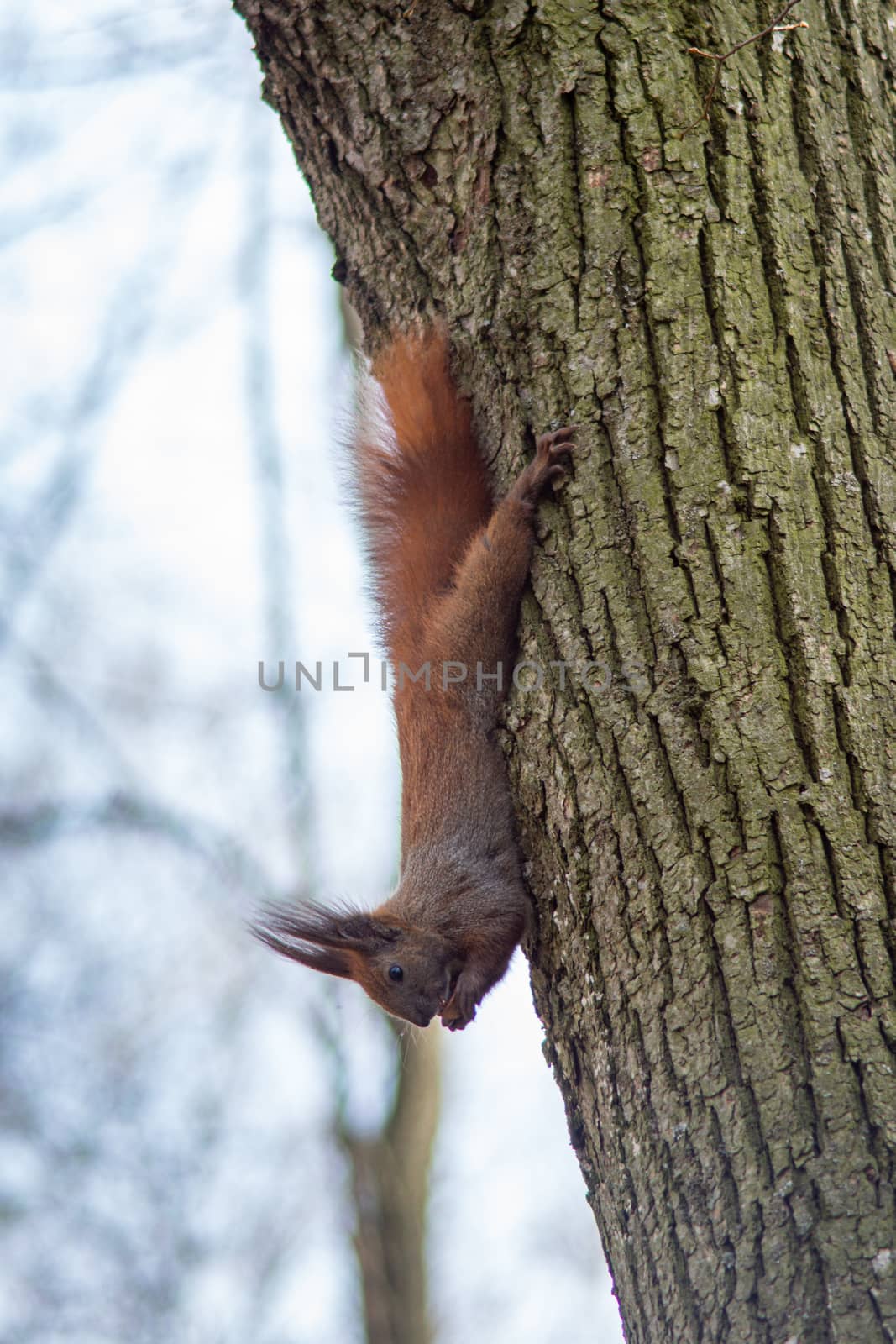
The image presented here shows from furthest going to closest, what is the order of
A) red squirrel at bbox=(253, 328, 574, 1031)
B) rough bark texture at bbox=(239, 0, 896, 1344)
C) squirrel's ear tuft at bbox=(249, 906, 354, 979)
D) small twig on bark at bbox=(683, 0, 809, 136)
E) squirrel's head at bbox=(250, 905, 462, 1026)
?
squirrel's head at bbox=(250, 905, 462, 1026)
squirrel's ear tuft at bbox=(249, 906, 354, 979)
red squirrel at bbox=(253, 328, 574, 1031)
small twig on bark at bbox=(683, 0, 809, 136)
rough bark texture at bbox=(239, 0, 896, 1344)

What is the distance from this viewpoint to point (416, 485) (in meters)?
3.06

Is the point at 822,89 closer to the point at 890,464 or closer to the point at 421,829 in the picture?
the point at 890,464

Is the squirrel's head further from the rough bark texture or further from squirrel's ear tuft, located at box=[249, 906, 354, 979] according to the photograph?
the rough bark texture

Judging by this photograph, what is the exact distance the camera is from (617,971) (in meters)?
2.01

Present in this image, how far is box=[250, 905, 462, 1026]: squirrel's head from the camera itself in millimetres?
3332

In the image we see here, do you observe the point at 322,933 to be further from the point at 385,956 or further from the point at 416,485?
the point at 416,485

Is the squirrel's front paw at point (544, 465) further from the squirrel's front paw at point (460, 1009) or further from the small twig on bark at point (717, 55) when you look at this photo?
the squirrel's front paw at point (460, 1009)

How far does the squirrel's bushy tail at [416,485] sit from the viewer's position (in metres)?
2.55

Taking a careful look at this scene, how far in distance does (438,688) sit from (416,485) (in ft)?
1.73

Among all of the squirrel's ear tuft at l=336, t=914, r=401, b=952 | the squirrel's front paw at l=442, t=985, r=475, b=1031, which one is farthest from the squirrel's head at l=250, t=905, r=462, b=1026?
the squirrel's front paw at l=442, t=985, r=475, b=1031

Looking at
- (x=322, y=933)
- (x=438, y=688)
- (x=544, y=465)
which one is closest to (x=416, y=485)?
(x=438, y=688)

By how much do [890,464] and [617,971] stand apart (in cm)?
94

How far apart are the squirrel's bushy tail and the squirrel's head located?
0.75 metres

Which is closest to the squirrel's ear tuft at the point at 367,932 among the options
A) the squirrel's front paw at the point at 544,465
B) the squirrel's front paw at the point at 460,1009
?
the squirrel's front paw at the point at 460,1009
